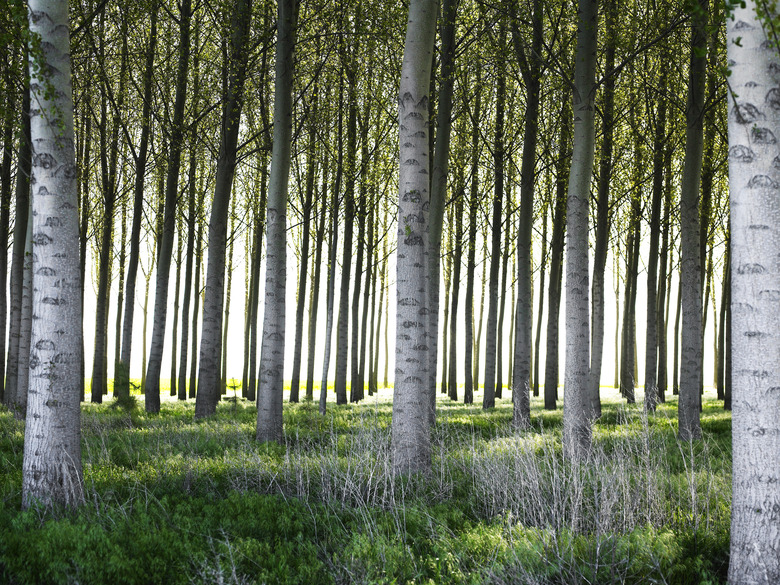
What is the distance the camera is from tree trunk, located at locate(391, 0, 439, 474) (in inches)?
244

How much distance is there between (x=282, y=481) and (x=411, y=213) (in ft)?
10.0

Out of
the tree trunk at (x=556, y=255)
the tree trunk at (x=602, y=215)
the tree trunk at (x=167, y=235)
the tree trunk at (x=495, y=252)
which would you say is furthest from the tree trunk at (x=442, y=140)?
the tree trunk at (x=167, y=235)

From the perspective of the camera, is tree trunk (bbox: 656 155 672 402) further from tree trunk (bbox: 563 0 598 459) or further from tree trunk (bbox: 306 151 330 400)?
tree trunk (bbox: 306 151 330 400)

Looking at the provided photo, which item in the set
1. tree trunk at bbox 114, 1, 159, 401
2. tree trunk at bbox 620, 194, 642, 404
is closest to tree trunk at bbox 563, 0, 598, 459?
tree trunk at bbox 620, 194, 642, 404

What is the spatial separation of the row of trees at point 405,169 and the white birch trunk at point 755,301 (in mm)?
17

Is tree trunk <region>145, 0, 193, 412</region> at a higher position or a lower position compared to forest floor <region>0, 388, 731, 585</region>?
higher

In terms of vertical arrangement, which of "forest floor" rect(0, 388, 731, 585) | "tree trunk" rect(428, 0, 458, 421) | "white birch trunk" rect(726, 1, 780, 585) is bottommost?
"forest floor" rect(0, 388, 731, 585)

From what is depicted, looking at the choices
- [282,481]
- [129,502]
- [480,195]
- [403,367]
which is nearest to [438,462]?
[403,367]

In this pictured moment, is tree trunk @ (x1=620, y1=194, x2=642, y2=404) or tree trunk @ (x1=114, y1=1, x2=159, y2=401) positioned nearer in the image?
tree trunk @ (x1=114, y1=1, x2=159, y2=401)

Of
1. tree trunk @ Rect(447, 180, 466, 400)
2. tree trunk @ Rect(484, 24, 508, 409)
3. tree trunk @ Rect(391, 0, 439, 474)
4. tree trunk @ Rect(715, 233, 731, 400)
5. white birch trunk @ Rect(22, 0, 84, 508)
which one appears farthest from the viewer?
tree trunk @ Rect(447, 180, 466, 400)

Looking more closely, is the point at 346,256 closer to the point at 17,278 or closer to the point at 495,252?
the point at 495,252

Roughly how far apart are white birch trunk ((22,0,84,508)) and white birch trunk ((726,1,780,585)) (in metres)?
5.03

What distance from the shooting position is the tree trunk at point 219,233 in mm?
11180

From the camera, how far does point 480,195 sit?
18578 mm
